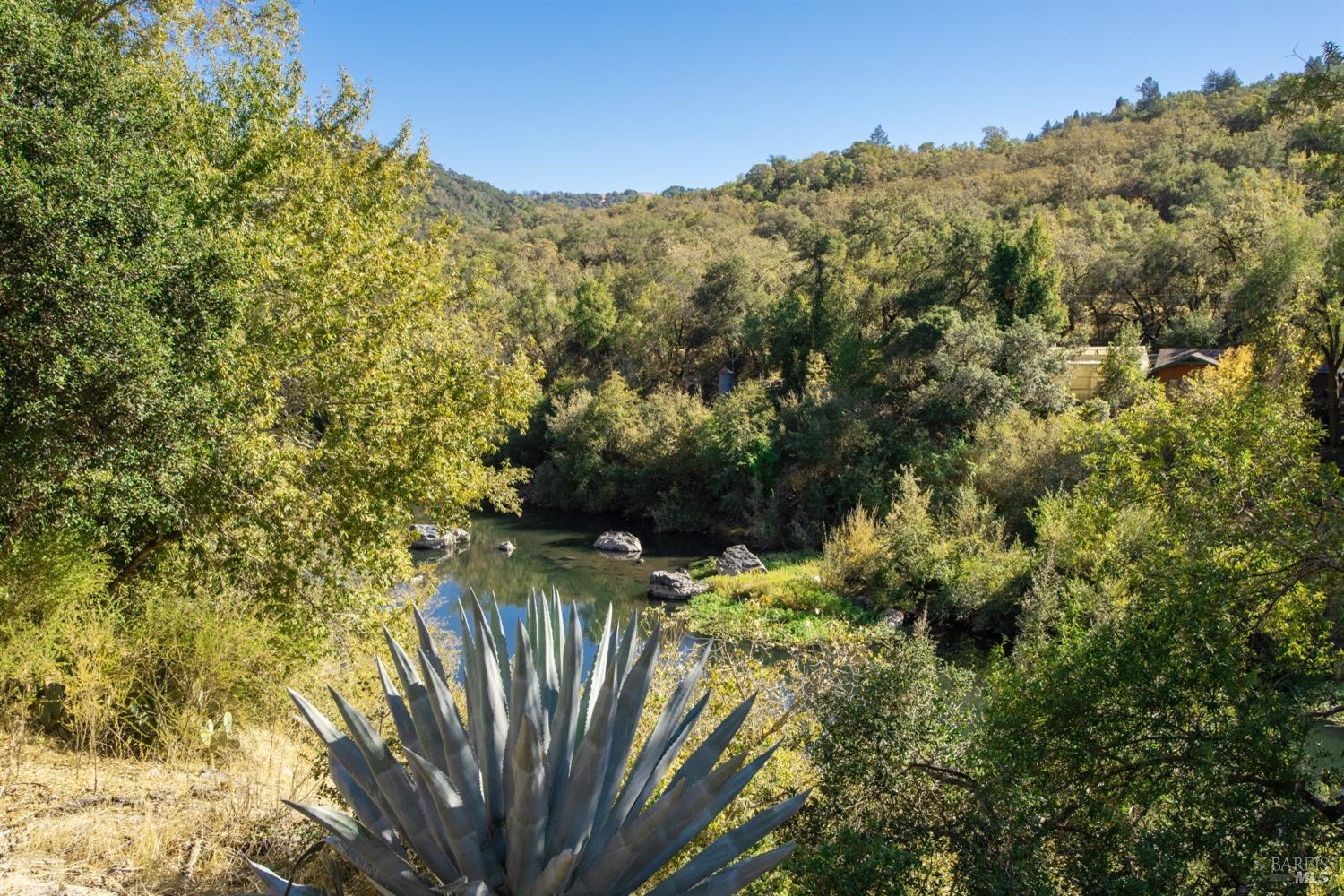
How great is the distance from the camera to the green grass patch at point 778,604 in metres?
17.4

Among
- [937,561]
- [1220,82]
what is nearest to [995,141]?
[1220,82]

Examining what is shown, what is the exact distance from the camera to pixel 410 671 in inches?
121

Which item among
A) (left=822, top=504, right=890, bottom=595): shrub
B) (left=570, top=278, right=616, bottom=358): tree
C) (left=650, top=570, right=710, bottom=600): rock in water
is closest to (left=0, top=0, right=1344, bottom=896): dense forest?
(left=822, top=504, right=890, bottom=595): shrub

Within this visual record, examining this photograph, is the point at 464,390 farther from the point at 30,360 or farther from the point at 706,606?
the point at 706,606

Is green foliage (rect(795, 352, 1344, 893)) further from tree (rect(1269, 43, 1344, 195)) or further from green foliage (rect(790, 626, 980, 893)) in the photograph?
tree (rect(1269, 43, 1344, 195))

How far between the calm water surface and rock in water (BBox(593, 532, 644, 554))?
335 millimetres

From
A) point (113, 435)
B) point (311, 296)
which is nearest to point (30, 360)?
point (113, 435)

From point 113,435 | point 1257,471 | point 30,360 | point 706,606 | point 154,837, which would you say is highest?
point 30,360

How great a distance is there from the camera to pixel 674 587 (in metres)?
21.0

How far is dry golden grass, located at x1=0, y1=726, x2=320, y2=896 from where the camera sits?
11.3 feet

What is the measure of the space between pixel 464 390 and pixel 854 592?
42.0 ft

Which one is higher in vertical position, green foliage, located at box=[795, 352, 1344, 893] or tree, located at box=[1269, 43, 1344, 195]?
tree, located at box=[1269, 43, 1344, 195]

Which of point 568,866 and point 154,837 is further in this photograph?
point 154,837

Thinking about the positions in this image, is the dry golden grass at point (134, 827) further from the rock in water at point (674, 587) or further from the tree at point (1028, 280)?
the tree at point (1028, 280)
